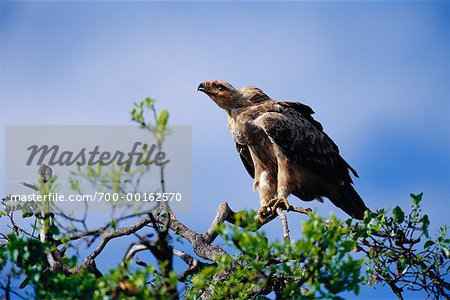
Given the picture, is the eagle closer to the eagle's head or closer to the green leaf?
the eagle's head

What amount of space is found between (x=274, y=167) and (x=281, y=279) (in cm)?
350

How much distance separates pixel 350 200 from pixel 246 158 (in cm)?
146

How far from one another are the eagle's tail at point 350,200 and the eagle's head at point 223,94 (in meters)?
1.62

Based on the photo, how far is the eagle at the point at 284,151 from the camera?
7301 millimetres

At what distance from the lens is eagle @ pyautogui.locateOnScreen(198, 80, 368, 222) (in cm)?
730

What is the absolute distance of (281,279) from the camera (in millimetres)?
4141

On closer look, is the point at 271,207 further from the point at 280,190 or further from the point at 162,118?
the point at 162,118

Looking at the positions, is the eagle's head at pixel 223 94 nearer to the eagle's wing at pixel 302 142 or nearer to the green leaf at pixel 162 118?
the eagle's wing at pixel 302 142

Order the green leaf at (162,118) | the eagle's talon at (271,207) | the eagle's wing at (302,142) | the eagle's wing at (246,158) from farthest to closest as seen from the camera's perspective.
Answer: the eagle's wing at (246,158), the eagle's wing at (302,142), the eagle's talon at (271,207), the green leaf at (162,118)

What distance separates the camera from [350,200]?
741 cm

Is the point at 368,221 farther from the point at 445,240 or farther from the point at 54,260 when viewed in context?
the point at 54,260

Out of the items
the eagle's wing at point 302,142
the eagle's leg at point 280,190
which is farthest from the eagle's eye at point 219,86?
the eagle's leg at point 280,190

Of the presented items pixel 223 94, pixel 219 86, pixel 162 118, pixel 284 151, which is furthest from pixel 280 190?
pixel 162 118

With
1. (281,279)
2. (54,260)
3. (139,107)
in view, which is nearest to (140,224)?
(54,260)
